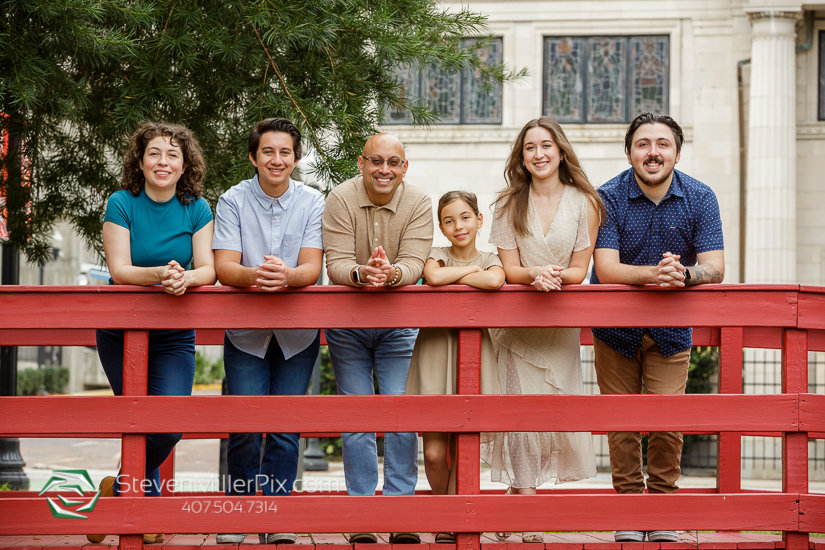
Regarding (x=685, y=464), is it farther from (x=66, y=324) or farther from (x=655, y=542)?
(x=66, y=324)

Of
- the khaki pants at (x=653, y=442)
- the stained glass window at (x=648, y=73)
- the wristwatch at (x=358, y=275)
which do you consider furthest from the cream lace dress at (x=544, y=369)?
the stained glass window at (x=648, y=73)

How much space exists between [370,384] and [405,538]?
75 cm

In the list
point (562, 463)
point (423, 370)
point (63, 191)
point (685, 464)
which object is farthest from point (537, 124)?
point (685, 464)

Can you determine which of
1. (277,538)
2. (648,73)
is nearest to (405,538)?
(277,538)

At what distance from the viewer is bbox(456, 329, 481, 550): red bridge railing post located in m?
3.64

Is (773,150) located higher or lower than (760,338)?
higher

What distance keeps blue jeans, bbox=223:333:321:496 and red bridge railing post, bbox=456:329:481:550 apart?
822 millimetres

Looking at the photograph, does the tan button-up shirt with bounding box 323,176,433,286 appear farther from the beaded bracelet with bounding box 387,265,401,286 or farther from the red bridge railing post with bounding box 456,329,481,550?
the red bridge railing post with bounding box 456,329,481,550

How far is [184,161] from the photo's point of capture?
409 centimetres

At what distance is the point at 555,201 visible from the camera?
13.8ft

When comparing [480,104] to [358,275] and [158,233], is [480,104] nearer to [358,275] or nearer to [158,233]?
[158,233]

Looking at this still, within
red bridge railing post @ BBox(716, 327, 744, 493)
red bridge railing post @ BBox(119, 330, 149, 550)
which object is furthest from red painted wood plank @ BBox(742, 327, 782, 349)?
red bridge railing post @ BBox(119, 330, 149, 550)

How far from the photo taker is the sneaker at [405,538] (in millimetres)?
3898

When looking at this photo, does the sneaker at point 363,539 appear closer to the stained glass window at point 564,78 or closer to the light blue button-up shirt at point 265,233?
the light blue button-up shirt at point 265,233
